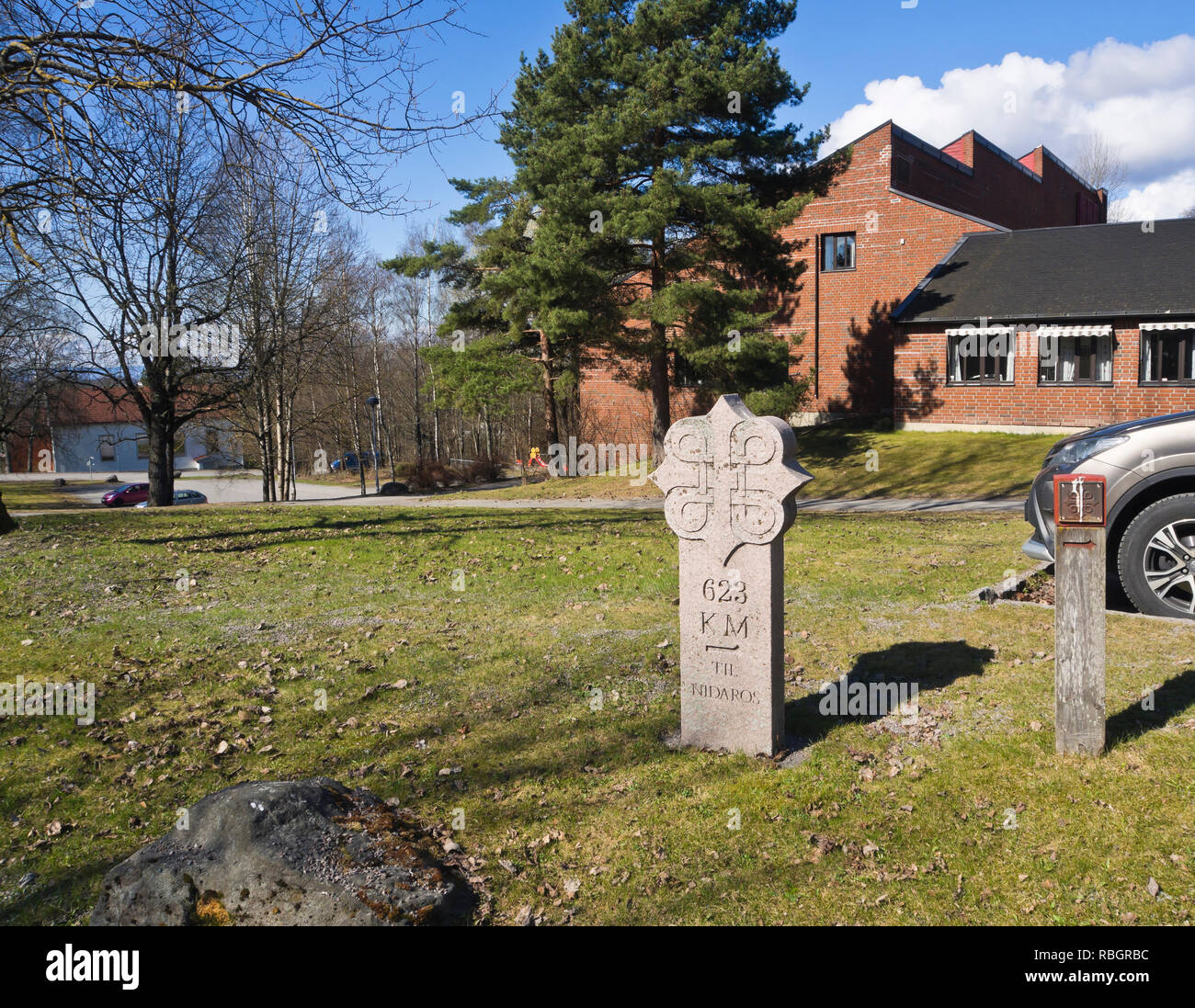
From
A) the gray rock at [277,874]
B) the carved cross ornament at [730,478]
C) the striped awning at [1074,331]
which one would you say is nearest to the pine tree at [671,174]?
the striped awning at [1074,331]

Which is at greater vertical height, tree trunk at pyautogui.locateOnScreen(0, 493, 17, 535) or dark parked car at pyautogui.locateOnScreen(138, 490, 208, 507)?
tree trunk at pyautogui.locateOnScreen(0, 493, 17, 535)

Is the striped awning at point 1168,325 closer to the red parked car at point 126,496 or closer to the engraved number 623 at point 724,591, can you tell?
the engraved number 623 at point 724,591

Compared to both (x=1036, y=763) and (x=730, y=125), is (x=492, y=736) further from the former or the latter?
(x=730, y=125)

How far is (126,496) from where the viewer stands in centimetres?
4212

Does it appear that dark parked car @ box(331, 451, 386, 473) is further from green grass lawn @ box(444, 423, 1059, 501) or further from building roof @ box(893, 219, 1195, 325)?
building roof @ box(893, 219, 1195, 325)

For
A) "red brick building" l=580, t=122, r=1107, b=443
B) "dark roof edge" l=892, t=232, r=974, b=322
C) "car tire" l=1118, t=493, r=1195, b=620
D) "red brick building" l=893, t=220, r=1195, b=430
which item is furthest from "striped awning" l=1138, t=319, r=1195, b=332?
"car tire" l=1118, t=493, r=1195, b=620

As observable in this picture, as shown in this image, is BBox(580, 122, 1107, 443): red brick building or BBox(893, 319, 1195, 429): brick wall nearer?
BBox(893, 319, 1195, 429): brick wall

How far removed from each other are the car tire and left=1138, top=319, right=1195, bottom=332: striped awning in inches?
725

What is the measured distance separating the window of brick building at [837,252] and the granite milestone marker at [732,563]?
26.9m

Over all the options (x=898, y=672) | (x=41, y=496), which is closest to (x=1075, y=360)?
(x=898, y=672)

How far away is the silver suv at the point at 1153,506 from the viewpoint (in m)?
6.77

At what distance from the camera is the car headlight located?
7.20 metres

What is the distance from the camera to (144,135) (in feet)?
22.0

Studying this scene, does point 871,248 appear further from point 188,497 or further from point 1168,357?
point 188,497
